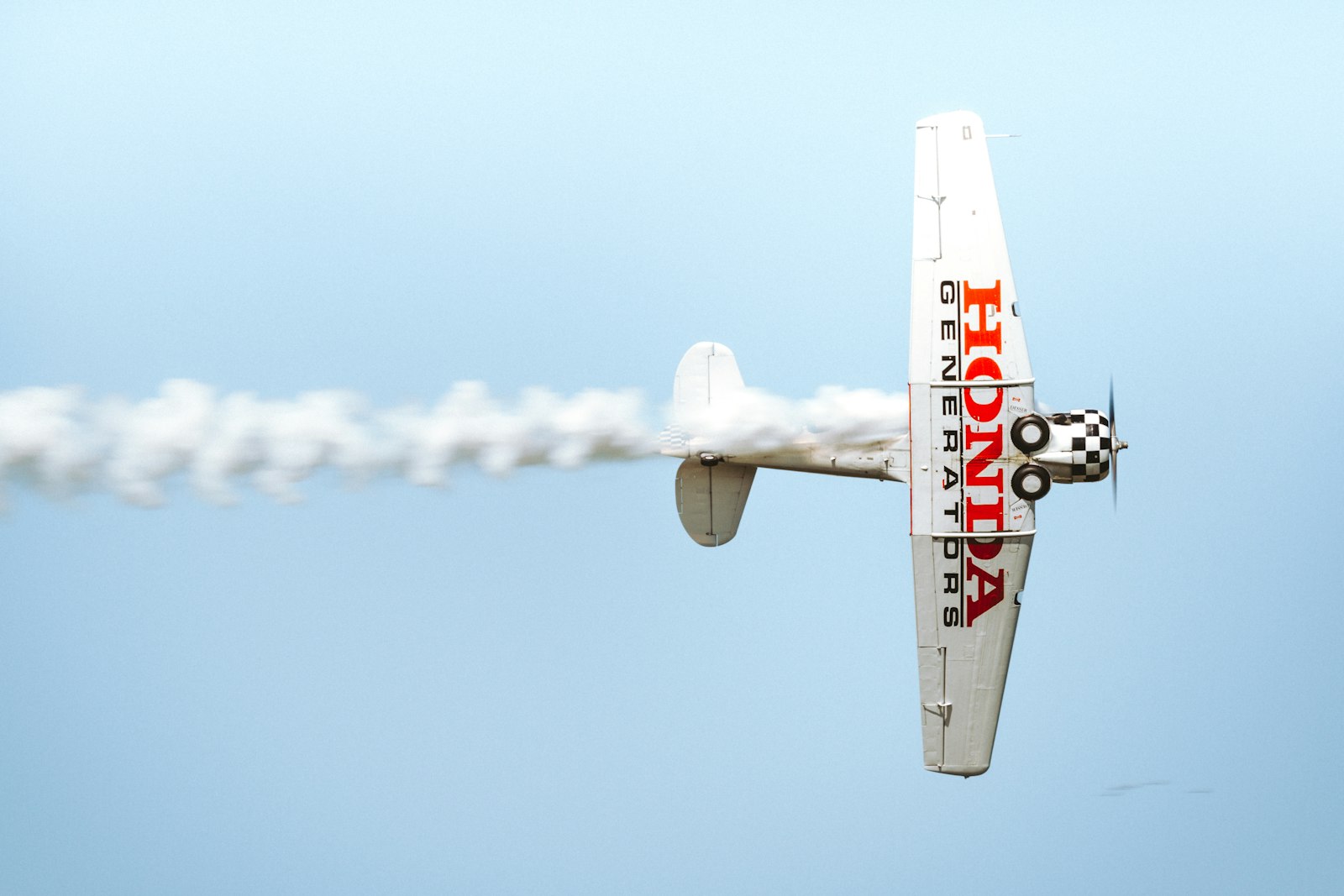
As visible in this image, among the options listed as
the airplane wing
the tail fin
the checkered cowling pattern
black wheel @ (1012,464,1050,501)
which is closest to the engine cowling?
the checkered cowling pattern

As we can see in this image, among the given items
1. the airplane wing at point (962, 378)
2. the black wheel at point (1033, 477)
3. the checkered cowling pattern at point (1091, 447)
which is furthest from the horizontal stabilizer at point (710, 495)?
the checkered cowling pattern at point (1091, 447)

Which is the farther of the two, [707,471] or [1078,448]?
[707,471]

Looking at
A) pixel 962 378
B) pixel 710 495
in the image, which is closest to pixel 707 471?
pixel 710 495

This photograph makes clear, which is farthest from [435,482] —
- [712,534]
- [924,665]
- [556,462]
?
[924,665]

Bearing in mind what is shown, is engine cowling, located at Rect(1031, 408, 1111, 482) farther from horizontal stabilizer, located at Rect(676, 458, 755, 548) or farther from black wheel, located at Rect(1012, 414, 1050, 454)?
horizontal stabilizer, located at Rect(676, 458, 755, 548)

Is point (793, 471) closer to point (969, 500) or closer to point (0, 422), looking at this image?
point (969, 500)

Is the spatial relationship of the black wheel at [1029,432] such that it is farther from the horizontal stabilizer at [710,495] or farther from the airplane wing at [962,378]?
the horizontal stabilizer at [710,495]

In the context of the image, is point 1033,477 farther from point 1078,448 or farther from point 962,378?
point 962,378
